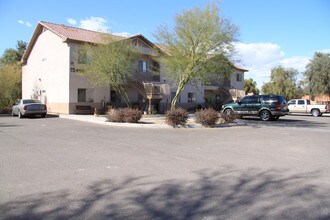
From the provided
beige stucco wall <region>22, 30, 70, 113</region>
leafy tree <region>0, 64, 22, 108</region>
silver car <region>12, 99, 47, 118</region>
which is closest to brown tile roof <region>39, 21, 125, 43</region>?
beige stucco wall <region>22, 30, 70, 113</region>

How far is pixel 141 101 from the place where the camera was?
3023 cm

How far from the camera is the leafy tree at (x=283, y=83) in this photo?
181 feet

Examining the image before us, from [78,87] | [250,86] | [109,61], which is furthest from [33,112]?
[250,86]

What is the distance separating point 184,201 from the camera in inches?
185

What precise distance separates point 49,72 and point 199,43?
57.3ft

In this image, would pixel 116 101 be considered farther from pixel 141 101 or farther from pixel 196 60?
pixel 196 60

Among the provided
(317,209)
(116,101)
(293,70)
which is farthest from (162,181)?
(293,70)

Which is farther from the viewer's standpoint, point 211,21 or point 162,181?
point 211,21

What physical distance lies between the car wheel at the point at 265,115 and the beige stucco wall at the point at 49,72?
15941 millimetres

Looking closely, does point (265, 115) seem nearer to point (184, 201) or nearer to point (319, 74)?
point (184, 201)

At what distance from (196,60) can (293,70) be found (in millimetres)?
45212

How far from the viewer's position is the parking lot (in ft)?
14.1

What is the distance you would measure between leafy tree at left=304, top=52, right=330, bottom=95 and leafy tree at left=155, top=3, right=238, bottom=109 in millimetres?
33123

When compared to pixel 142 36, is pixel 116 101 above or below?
below
